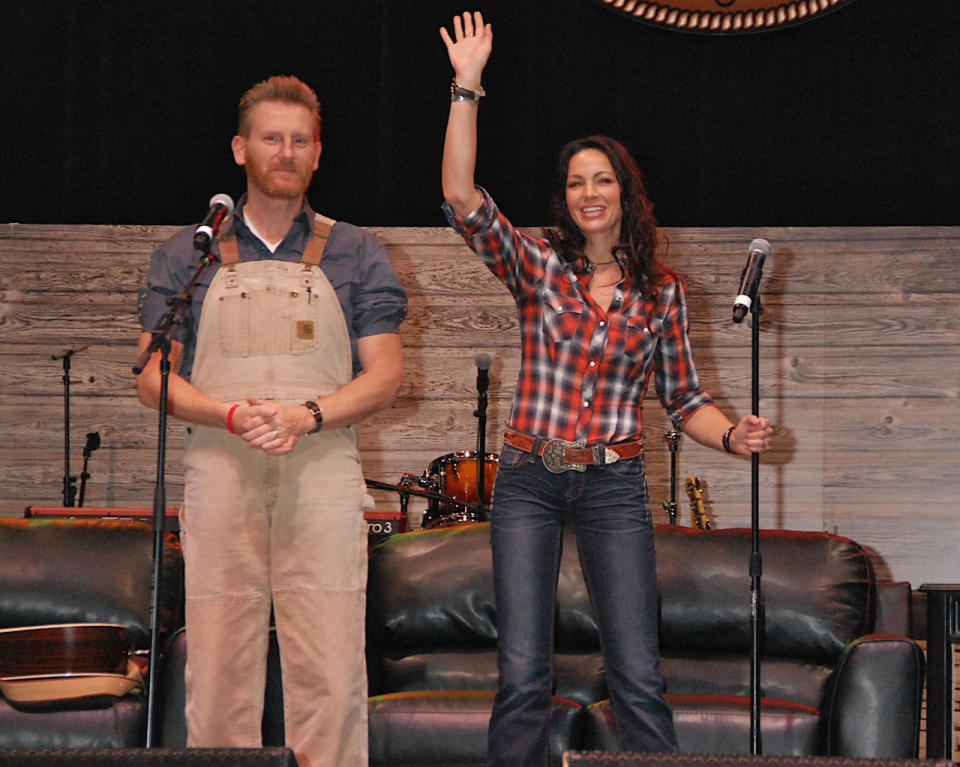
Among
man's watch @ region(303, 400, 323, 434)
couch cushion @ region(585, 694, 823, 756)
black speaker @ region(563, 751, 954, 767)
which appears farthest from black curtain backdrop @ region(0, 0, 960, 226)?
black speaker @ region(563, 751, 954, 767)

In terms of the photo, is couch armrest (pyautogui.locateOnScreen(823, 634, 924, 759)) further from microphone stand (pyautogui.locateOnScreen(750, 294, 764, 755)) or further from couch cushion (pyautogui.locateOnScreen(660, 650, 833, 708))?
microphone stand (pyautogui.locateOnScreen(750, 294, 764, 755))

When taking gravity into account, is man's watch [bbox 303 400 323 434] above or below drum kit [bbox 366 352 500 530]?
above

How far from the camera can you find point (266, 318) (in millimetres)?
2719

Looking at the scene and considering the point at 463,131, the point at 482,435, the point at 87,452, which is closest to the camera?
the point at 463,131

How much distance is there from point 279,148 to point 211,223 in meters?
0.30

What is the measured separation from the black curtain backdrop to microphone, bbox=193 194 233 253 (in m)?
3.72

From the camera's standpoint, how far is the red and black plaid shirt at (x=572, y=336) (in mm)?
2686

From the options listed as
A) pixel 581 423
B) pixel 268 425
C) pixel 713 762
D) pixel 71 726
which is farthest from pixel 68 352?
pixel 713 762

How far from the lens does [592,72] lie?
626cm

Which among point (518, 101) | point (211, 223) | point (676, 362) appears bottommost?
point (676, 362)

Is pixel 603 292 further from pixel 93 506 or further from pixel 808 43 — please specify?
pixel 93 506

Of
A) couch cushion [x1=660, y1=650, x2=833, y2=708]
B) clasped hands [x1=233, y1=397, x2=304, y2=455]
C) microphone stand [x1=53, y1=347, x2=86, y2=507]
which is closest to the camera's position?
clasped hands [x1=233, y1=397, x2=304, y2=455]

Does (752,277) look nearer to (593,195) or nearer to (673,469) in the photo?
(593,195)

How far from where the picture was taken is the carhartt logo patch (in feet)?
8.95
